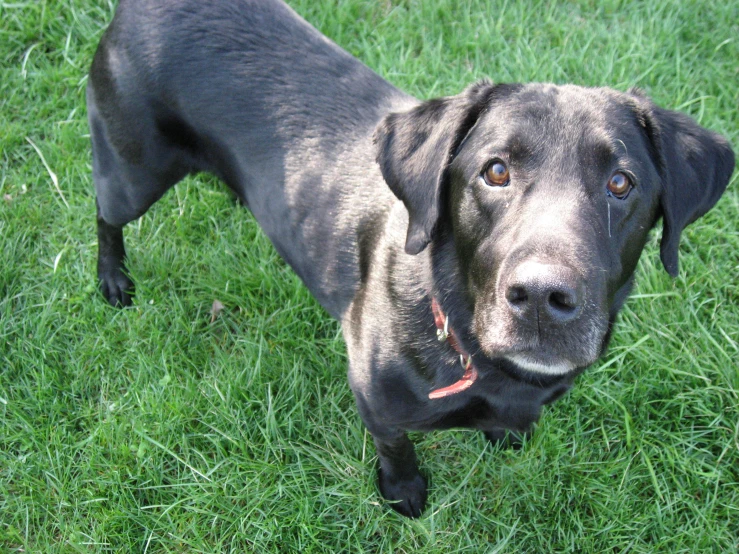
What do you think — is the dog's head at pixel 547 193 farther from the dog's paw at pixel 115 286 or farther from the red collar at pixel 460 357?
the dog's paw at pixel 115 286

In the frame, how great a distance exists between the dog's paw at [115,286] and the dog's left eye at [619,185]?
2.40 m

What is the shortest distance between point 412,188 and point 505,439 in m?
1.30

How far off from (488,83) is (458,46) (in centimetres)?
199

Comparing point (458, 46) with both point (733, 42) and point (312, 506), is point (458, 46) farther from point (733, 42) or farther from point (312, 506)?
point (312, 506)

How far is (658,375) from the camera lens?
125 inches

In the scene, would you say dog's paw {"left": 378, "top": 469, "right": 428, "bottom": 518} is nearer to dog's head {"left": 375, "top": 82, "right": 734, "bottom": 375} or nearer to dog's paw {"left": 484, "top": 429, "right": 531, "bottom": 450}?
dog's paw {"left": 484, "top": 429, "right": 531, "bottom": 450}

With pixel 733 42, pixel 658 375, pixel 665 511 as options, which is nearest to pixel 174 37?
pixel 658 375

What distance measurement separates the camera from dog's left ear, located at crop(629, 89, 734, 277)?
7.36ft

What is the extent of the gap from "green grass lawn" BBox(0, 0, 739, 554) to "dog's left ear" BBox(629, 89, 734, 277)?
102 centimetres

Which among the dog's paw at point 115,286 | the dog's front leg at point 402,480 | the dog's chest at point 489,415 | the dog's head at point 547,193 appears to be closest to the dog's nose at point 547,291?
the dog's head at point 547,193

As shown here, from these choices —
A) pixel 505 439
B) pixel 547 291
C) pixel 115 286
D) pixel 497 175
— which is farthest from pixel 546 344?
pixel 115 286

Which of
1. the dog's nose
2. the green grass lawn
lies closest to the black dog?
the dog's nose

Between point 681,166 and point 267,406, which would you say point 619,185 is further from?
point 267,406

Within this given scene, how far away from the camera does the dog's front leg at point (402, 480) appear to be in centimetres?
283
